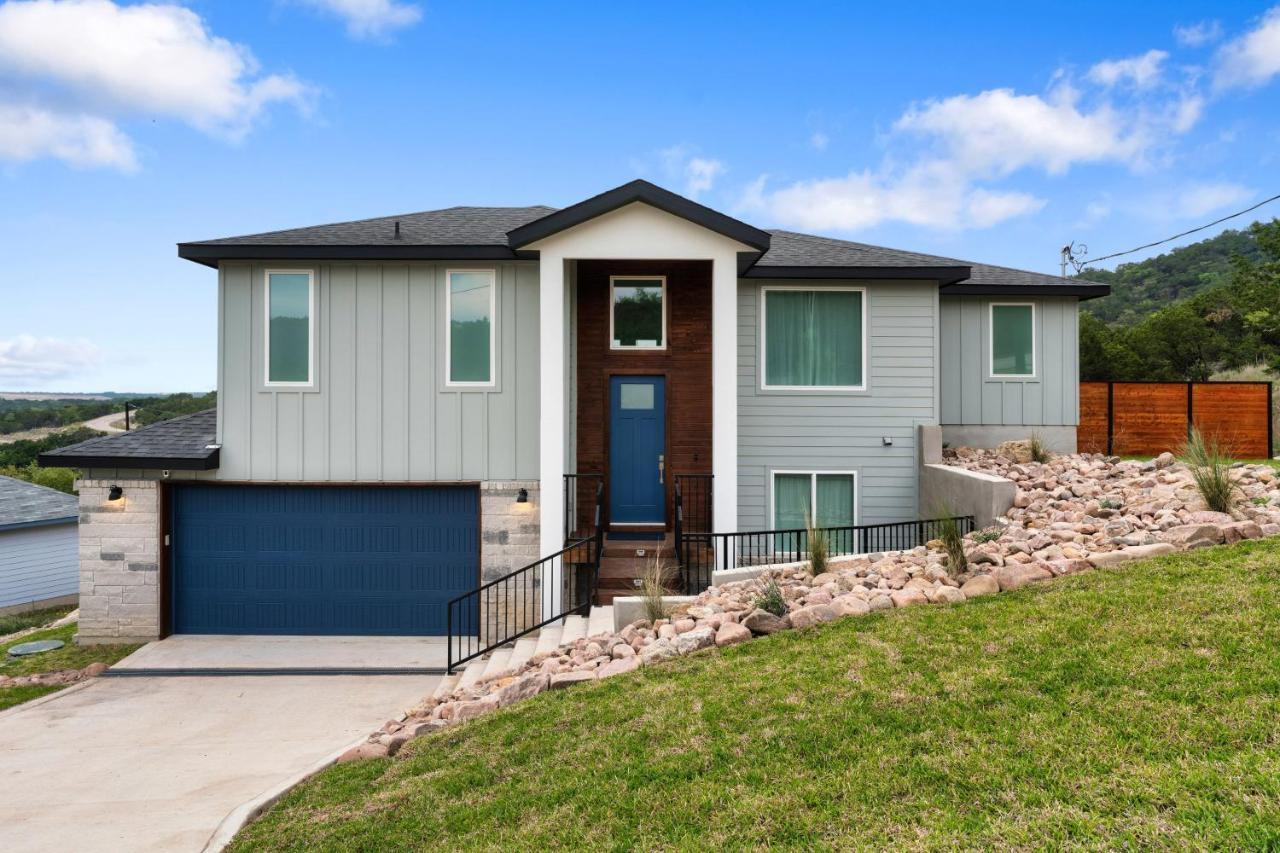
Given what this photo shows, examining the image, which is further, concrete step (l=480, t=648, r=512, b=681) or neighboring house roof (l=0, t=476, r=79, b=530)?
neighboring house roof (l=0, t=476, r=79, b=530)

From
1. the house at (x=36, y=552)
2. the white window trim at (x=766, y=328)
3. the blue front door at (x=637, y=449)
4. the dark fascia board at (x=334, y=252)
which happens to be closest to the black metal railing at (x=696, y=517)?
the blue front door at (x=637, y=449)

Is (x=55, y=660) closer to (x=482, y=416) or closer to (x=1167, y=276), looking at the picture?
(x=482, y=416)

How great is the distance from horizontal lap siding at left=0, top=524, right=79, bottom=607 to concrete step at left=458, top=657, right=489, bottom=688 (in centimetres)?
1106

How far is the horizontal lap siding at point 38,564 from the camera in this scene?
13.7m

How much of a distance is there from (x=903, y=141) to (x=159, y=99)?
67.9 feet

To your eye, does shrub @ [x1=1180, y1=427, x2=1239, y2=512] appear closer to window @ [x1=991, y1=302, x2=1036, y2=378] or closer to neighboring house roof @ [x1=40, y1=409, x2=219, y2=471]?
window @ [x1=991, y1=302, x2=1036, y2=378]

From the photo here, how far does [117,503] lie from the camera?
9664 millimetres

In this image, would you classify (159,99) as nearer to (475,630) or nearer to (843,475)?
(475,630)

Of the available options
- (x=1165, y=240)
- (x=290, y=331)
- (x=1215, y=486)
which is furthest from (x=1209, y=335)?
(x=290, y=331)

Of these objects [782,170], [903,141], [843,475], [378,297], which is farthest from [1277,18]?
[378,297]

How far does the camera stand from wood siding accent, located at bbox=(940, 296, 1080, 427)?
37.7ft

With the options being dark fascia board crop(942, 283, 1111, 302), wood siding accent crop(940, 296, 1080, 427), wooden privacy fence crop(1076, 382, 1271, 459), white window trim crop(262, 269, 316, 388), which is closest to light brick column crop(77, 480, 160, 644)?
white window trim crop(262, 269, 316, 388)

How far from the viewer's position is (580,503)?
10234mm

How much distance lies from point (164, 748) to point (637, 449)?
20.1ft
